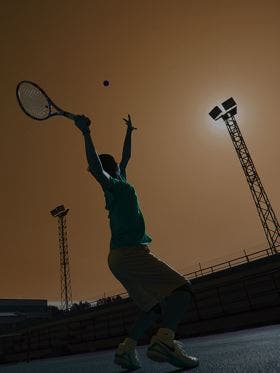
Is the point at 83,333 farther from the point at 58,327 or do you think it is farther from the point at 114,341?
the point at 114,341

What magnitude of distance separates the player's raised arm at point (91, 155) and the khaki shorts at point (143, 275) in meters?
0.75

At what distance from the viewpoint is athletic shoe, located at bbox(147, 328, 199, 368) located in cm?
272

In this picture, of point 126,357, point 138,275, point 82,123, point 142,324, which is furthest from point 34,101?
point 126,357

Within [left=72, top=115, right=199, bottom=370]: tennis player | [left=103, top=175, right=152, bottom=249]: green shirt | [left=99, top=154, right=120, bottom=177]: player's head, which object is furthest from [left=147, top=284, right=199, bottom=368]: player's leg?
[left=99, top=154, right=120, bottom=177]: player's head

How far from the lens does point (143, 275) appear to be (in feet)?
10.3

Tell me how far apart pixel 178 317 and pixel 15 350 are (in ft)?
101

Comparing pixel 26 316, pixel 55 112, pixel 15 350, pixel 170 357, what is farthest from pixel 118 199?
pixel 26 316

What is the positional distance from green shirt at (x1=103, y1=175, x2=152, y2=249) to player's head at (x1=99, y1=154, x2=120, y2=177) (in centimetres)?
15

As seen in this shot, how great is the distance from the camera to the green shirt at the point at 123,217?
10.9ft

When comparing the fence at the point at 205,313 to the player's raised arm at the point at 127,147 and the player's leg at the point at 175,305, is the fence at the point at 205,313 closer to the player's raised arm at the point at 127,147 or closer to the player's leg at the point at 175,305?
the player's raised arm at the point at 127,147

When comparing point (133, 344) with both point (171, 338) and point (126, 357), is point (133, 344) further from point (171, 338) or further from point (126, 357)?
point (171, 338)

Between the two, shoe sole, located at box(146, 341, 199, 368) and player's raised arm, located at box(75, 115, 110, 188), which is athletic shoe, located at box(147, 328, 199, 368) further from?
player's raised arm, located at box(75, 115, 110, 188)

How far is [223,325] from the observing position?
1209 cm

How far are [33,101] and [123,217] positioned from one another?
111 inches
